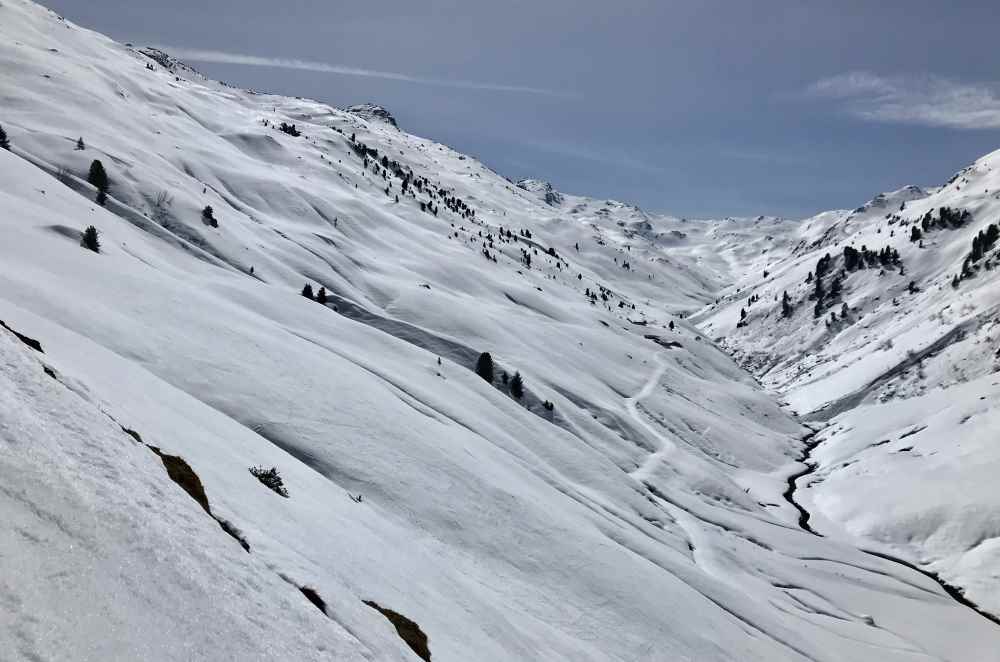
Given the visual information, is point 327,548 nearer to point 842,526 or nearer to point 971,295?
point 842,526

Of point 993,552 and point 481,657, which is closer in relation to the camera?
point 481,657

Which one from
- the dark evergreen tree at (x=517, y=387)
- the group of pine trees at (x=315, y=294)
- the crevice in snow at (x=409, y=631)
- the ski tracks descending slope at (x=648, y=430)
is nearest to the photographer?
the crevice in snow at (x=409, y=631)

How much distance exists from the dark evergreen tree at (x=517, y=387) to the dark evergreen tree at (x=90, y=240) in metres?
39.7

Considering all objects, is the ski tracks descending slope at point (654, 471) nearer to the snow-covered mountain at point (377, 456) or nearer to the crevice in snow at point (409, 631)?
the snow-covered mountain at point (377, 456)

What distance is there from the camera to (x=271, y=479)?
18141 millimetres

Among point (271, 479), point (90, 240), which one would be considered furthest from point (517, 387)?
point (271, 479)

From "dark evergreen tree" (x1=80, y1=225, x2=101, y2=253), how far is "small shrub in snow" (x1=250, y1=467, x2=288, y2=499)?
82.9ft

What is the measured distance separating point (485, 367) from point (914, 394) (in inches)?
3215

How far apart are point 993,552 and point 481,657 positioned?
67.6 metres

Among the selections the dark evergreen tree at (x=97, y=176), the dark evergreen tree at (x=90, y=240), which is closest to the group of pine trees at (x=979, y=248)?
the dark evergreen tree at (x=97, y=176)

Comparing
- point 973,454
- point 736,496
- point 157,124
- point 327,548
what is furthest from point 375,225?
point 327,548

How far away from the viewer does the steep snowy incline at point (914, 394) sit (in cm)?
6709

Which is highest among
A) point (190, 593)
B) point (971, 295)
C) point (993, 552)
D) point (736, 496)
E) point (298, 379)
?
point (971, 295)

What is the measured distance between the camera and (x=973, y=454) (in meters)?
75.1
